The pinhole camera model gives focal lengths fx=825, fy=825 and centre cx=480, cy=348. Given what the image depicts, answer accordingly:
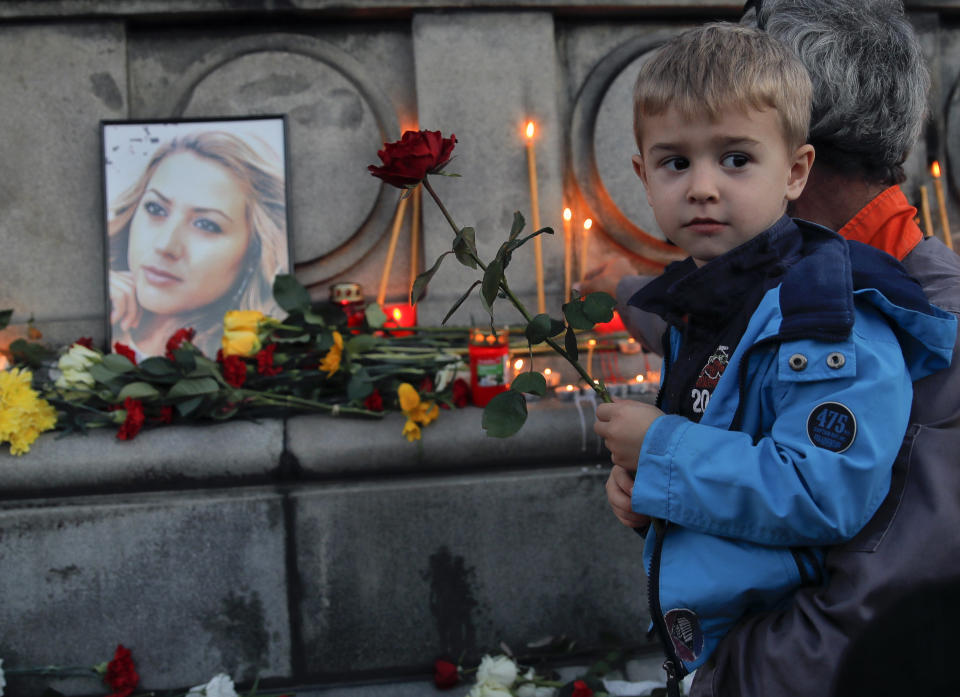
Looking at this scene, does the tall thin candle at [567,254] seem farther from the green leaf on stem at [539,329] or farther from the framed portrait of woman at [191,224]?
the green leaf on stem at [539,329]

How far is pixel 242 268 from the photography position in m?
3.36

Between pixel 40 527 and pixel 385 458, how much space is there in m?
1.09

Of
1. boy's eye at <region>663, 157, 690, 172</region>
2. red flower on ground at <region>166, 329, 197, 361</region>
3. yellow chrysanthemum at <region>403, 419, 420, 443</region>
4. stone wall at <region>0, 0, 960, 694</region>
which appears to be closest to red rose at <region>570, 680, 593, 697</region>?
stone wall at <region>0, 0, 960, 694</region>

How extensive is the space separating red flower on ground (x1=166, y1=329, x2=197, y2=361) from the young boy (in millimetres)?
2036

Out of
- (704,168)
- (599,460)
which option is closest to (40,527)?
(599,460)

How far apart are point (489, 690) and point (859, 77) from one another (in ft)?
6.01

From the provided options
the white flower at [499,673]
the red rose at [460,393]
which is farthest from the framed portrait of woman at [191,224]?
the white flower at [499,673]

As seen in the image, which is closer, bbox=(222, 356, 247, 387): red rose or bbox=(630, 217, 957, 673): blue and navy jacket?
bbox=(630, 217, 957, 673): blue and navy jacket

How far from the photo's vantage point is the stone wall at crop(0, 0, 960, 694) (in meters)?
2.61

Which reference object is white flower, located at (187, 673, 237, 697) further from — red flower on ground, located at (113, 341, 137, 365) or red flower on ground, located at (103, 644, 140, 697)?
red flower on ground, located at (113, 341, 137, 365)

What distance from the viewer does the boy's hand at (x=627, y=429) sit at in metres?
1.27

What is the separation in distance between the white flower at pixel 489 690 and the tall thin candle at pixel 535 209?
1432 mm

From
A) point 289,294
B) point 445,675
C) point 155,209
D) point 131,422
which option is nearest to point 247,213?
point 155,209

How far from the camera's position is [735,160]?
128cm
